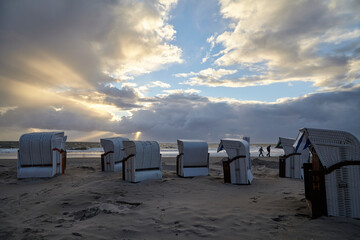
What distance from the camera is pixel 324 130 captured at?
6336 millimetres

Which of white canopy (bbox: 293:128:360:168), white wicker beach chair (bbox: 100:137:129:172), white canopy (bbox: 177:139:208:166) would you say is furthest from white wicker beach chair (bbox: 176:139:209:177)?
white canopy (bbox: 293:128:360:168)

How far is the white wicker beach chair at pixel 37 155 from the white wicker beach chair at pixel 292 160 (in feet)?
49.0

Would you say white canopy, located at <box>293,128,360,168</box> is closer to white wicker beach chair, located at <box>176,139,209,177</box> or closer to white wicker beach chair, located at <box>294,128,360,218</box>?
white wicker beach chair, located at <box>294,128,360,218</box>

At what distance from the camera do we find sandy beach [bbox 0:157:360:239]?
559cm

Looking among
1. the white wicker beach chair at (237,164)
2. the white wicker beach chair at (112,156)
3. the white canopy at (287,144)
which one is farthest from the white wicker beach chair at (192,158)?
the white canopy at (287,144)

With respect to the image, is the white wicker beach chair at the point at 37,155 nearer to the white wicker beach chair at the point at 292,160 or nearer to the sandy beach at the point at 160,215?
the sandy beach at the point at 160,215

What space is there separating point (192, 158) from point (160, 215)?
8.25 metres

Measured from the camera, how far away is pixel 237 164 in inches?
509

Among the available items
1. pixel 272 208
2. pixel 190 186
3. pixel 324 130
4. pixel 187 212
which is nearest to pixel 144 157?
pixel 190 186

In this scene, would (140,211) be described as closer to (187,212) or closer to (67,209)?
(187,212)

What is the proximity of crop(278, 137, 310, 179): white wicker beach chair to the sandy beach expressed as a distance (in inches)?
243

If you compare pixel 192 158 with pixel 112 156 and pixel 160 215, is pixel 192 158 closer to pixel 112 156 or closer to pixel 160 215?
pixel 112 156

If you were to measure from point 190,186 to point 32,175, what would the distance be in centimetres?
1001

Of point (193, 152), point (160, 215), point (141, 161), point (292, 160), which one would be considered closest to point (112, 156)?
point (141, 161)
